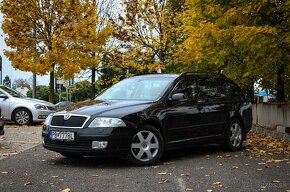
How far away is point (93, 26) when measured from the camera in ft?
84.9

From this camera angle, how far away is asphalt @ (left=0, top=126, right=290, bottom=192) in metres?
6.21

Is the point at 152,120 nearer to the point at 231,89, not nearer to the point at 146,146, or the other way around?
the point at 146,146

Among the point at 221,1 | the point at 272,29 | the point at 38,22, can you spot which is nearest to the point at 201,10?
the point at 221,1

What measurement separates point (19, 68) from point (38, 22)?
2.52m

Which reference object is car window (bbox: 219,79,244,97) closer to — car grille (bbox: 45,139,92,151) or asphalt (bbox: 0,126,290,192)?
asphalt (bbox: 0,126,290,192)

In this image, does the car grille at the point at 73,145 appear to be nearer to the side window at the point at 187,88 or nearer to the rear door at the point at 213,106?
the side window at the point at 187,88

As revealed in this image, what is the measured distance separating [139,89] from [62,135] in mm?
1847

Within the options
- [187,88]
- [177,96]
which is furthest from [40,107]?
[177,96]

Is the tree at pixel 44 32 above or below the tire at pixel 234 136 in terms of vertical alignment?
above

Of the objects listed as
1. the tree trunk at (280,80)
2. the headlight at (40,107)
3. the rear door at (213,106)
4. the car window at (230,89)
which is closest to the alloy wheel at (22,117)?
the headlight at (40,107)

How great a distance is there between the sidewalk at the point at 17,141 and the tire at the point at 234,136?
14.3 ft

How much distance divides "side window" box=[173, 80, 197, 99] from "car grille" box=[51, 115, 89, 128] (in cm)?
195

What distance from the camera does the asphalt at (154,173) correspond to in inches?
244

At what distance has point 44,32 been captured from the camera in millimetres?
24328
